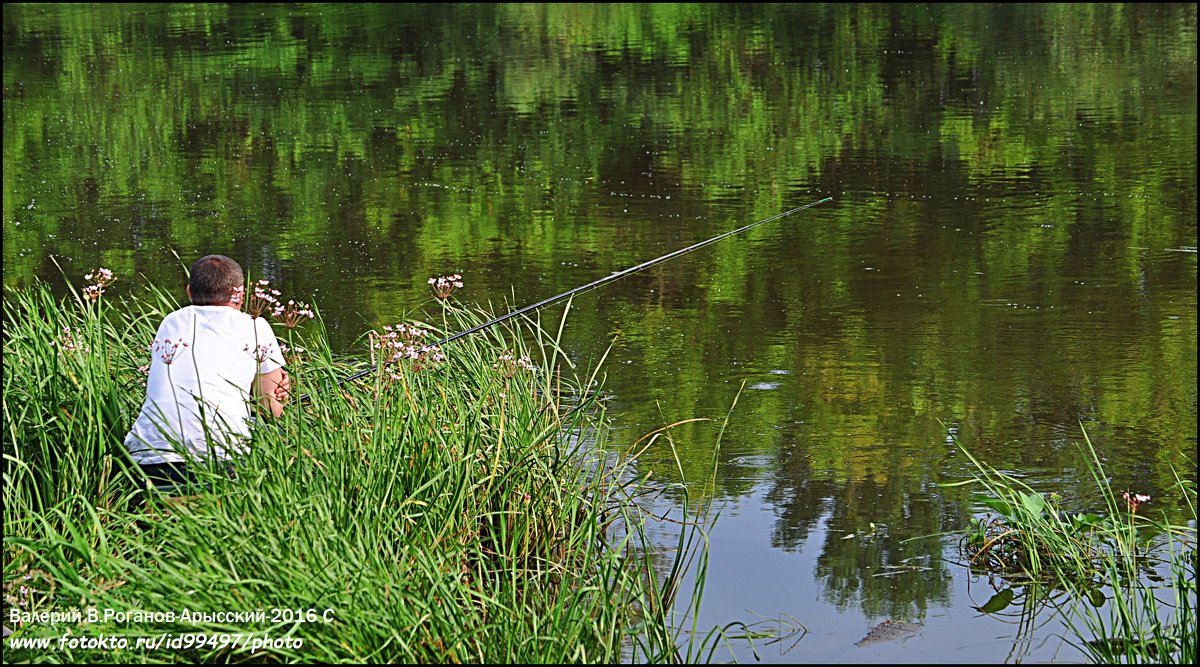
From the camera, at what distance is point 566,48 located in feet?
79.2

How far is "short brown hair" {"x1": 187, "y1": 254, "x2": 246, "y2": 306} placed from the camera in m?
4.66

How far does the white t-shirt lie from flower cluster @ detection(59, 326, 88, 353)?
1.52ft

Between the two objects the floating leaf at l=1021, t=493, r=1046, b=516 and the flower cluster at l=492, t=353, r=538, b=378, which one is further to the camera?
the flower cluster at l=492, t=353, r=538, b=378

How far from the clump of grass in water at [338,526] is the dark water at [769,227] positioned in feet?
2.14

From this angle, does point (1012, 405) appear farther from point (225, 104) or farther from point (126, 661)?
point (225, 104)

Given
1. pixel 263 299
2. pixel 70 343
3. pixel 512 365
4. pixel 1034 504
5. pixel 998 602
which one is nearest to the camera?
pixel 998 602

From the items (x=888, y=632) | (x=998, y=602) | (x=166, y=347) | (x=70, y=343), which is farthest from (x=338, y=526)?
(x=998, y=602)

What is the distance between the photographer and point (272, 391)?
4590mm

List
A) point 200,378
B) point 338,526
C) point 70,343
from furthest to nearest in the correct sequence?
point 70,343 < point 200,378 < point 338,526

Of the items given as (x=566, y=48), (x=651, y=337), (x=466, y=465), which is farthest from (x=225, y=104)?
(x=466, y=465)

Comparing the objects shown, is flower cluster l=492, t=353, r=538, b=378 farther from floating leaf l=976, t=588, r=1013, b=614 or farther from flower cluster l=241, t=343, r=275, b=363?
floating leaf l=976, t=588, r=1013, b=614

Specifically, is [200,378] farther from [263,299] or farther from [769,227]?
[769,227]

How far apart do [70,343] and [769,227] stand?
680 centimetres

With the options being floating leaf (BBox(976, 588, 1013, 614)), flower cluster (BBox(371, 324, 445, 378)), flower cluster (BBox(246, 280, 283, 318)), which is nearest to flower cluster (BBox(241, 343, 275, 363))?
flower cluster (BBox(246, 280, 283, 318))
